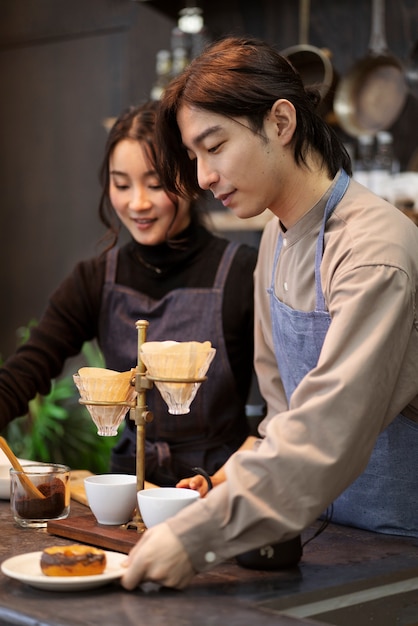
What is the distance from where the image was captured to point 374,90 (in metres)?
3.66

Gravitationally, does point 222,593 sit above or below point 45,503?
above

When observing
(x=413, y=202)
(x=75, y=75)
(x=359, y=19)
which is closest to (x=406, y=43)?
(x=359, y=19)

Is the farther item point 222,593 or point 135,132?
point 135,132

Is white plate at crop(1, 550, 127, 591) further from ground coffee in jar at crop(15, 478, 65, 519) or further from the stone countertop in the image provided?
ground coffee in jar at crop(15, 478, 65, 519)

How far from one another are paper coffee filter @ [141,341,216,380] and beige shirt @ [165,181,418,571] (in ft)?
0.51

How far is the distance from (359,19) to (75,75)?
1.73m

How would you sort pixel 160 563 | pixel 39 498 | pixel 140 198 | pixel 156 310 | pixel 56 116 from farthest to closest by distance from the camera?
pixel 56 116 < pixel 156 310 < pixel 140 198 < pixel 39 498 < pixel 160 563

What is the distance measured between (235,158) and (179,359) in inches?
15.2

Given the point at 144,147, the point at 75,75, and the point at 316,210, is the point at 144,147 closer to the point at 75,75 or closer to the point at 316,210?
the point at 316,210

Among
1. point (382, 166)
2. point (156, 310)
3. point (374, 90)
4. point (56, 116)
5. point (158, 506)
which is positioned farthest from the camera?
point (56, 116)

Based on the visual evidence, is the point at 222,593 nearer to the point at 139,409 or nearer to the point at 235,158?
the point at 139,409

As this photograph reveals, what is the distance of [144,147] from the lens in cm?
246

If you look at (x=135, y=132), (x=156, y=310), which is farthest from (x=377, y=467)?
(x=135, y=132)

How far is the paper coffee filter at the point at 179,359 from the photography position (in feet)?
5.37
